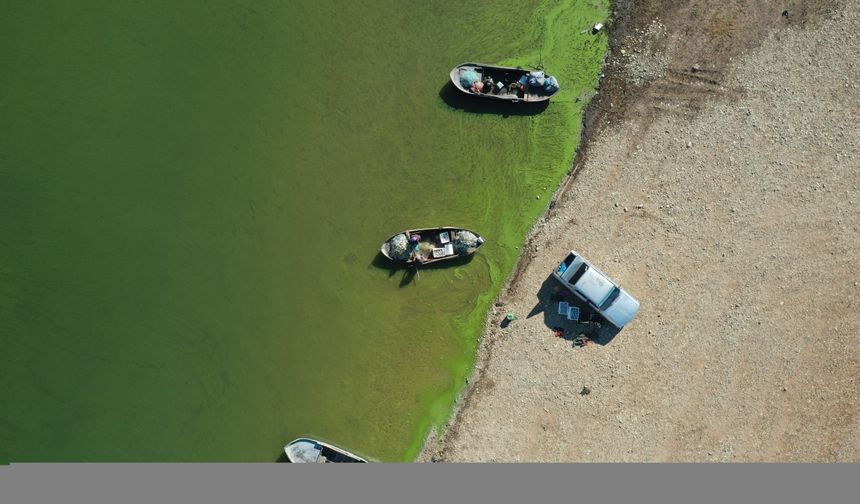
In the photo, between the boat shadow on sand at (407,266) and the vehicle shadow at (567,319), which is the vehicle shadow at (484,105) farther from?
the vehicle shadow at (567,319)

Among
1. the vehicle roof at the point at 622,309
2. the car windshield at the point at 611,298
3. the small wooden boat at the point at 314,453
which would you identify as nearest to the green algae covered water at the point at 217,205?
the small wooden boat at the point at 314,453

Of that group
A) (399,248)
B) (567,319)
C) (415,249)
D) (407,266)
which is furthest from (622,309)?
(399,248)

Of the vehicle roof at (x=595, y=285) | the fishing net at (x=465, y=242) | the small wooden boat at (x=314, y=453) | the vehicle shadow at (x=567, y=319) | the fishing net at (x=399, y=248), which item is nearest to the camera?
the vehicle roof at (x=595, y=285)

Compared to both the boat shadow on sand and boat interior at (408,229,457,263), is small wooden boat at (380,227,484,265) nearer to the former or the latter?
boat interior at (408,229,457,263)

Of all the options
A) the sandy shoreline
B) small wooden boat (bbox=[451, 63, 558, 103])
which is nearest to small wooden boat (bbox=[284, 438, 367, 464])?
the sandy shoreline

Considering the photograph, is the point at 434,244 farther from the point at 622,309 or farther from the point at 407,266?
the point at 622,309

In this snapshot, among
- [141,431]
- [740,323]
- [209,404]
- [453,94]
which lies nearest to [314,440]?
[209,404]

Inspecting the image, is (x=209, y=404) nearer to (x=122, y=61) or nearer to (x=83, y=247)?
(x=83, y=247)
